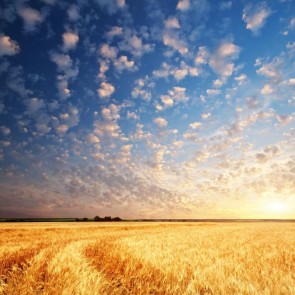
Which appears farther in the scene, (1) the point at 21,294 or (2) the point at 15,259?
(2) the point at 15,259

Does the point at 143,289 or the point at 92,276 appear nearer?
the point at 92,276

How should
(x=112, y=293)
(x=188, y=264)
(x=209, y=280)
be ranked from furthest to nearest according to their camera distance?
1. (x=188, y=264)
2. (x=209, y=280)
3. (x=112, y=293)

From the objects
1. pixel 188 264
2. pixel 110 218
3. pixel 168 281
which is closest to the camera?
pixel 168 281

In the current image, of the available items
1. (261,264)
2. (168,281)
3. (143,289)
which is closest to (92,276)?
(143,289)

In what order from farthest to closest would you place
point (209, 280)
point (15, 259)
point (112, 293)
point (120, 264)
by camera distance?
point (15, 259) < point (120, 264) < point (209, 280) < point (112, 293)

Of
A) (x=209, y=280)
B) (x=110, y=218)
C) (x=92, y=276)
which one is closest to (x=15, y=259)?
(x=92, y=276)

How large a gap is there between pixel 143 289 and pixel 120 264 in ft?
7.49

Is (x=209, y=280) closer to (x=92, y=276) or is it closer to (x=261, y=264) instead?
(x=92, y=276)

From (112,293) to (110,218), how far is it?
5022 inches

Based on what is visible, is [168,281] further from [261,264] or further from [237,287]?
[261,264]

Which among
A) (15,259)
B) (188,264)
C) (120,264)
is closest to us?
(188,264)

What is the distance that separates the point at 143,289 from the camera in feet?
17.4

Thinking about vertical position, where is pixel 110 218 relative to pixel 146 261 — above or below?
above

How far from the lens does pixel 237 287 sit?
4.43 meters
